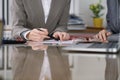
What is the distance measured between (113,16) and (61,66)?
42.3 inches

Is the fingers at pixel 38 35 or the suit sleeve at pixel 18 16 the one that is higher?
the suit sleeve at pixel 18 16

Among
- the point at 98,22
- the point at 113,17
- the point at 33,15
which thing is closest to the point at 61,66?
the point at 33,15

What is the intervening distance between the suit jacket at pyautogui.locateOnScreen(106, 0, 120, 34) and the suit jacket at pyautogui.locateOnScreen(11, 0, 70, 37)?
308 millimetres

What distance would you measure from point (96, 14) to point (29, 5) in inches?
48.4

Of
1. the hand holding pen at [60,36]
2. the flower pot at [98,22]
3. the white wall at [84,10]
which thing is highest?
the white wall at [84,10]

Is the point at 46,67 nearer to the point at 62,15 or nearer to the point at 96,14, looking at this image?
the point at 62,15

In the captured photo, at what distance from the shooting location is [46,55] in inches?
36.5

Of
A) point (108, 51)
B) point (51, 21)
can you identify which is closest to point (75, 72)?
point (108, 51)

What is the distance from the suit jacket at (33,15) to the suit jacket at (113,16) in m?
0.31

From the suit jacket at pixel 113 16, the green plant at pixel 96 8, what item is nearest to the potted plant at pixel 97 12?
the green plant at pixel 96 8

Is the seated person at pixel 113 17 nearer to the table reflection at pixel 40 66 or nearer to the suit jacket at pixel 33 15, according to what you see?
the suit jacket at pixel 33 15

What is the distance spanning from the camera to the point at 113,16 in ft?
5.74

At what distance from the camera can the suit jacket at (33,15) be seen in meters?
1.64

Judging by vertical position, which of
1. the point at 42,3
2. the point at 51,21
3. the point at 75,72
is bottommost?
the point at 75,72
